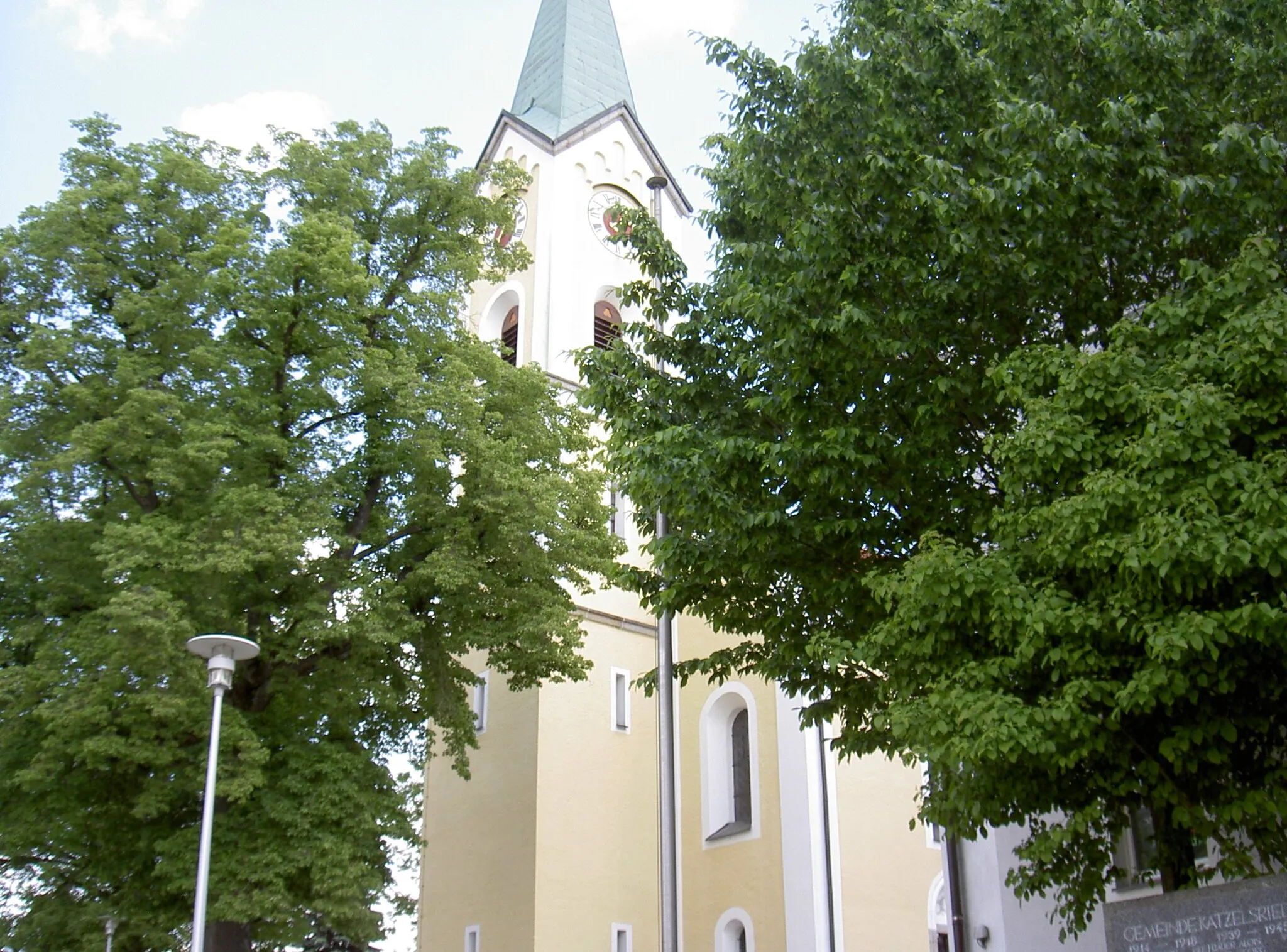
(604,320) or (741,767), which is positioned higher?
(604,320)

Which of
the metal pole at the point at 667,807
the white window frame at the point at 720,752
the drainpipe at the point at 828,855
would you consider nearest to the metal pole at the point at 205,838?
the metal pole at the point at 667,807

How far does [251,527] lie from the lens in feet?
52.9

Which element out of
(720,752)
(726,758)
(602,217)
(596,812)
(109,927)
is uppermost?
(602,217)

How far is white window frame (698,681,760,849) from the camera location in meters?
25.1

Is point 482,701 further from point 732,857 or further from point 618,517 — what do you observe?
point 732,857

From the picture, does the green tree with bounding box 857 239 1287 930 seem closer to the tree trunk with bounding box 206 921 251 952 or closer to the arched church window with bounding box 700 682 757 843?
the tree trunk with bounding box 206 921 251 952

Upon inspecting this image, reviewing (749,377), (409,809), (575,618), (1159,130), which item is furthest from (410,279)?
(1159,130)

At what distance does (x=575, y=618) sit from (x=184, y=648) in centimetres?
516

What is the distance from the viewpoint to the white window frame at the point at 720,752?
990 inches

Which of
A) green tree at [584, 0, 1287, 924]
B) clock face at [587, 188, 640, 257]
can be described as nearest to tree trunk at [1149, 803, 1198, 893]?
green tree at [584, 0, 1287, 924]

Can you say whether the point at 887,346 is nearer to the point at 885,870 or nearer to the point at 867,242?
the point at 867,242

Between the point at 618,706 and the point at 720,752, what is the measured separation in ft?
7.23

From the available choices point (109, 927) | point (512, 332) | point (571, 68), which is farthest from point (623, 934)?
point (571, 68)

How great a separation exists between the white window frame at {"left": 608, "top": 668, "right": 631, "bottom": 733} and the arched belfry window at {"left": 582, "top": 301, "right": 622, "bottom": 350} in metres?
7.84
